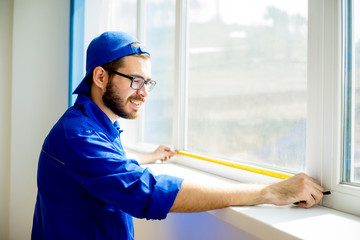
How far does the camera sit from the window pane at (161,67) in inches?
93.6

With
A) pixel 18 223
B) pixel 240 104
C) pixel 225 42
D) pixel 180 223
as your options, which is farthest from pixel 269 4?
pixel 18 223

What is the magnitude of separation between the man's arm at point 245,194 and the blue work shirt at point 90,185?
51 millimetres

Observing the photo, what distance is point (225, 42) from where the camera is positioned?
1710 millimetres

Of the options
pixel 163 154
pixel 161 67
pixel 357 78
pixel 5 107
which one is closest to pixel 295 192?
pixel 357 78

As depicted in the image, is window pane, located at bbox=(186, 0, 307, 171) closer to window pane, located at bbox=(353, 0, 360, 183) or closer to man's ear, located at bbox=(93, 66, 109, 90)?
window pane, located at bbox=(353, 0, 360, 183)

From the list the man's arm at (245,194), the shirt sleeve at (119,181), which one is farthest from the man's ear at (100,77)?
the man's arm at (245,194)

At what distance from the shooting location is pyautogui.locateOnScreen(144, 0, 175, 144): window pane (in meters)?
2.38

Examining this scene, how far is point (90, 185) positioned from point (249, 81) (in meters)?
0.97

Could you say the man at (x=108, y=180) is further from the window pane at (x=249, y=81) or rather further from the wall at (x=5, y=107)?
the wall at (x=5, y=107)

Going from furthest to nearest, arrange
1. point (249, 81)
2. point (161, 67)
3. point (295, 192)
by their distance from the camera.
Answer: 1. point (161, 67)
2. point (249, 81)
3. point (295, 192)

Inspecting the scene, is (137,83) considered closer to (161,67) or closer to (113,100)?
(113,100)

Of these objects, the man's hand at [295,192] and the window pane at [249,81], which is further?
the window pane at [249,81]

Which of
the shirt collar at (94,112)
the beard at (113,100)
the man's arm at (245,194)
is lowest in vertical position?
the man's arm at (245,194)

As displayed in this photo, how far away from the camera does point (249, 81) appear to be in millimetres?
1533
